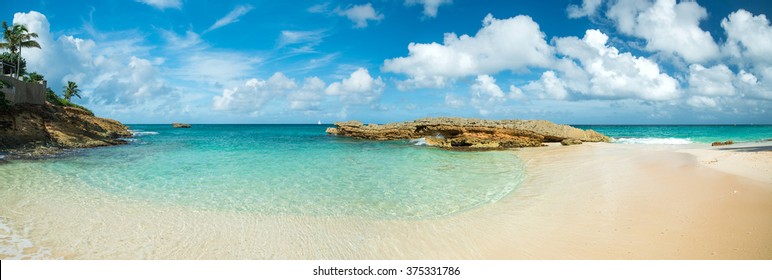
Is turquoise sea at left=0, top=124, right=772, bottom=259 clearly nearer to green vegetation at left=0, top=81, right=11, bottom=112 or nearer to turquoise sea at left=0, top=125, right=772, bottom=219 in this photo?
turquoise sea at left=0, top=125, right=772, bottom=219

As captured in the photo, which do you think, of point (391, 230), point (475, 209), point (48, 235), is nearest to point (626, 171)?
point (475, 209)

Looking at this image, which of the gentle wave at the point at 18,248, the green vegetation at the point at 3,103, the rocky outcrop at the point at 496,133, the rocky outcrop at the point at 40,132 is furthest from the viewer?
the rocky outcrop at the point at 496,133

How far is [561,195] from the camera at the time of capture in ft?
31.1

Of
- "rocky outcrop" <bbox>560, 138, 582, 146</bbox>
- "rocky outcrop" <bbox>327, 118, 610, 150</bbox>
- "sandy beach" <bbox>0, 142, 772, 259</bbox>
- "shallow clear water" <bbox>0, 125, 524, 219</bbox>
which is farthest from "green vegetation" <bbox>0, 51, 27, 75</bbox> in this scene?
"rocky outcrop" <bbox>560, 138, 582, 146</bbox>

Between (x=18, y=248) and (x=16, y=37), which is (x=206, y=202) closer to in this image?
(x=18, y=248)

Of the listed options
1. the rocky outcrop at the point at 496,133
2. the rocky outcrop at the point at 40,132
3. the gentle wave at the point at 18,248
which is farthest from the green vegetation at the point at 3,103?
the rocky outcrop at the point at 496,133

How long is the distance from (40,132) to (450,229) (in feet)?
107

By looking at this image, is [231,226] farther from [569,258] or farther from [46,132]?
[46,132]

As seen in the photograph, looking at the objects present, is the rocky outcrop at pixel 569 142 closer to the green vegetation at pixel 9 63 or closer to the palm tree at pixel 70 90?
the green vegetation at pixel 9 63

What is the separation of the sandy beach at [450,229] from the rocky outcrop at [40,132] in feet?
57.5

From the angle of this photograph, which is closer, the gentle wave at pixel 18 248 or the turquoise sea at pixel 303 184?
the gentle wave at pixel 18 248

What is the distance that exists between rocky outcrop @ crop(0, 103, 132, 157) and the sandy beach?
17524mm

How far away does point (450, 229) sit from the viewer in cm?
690

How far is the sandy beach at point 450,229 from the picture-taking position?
5594 mm
